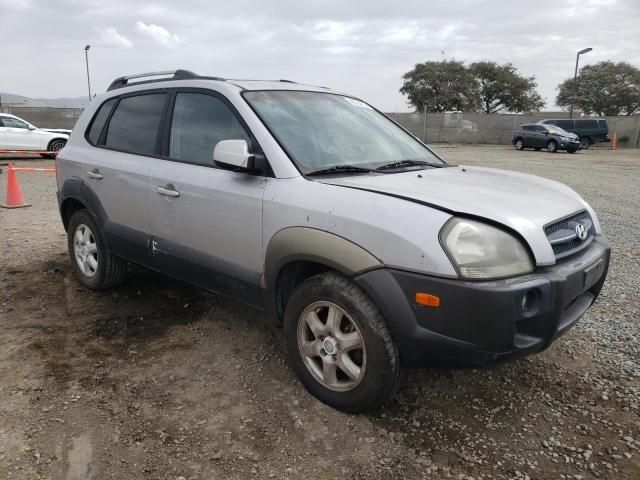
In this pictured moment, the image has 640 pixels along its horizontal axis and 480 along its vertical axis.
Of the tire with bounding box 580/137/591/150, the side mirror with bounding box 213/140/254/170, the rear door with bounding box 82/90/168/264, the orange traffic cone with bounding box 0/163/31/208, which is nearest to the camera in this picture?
the side mirror with bounding box 213/140/254/170

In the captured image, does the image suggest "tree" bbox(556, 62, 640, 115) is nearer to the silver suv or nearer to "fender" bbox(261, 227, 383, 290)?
A: the silver suv

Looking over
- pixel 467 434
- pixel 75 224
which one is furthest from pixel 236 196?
pixel 75 224

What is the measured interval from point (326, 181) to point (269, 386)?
4.07 ft

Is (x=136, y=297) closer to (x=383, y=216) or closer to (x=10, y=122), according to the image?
(x=383, y=216)

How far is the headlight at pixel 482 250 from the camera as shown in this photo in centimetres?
223

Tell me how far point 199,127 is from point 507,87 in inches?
2175

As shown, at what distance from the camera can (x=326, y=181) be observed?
9.18ft

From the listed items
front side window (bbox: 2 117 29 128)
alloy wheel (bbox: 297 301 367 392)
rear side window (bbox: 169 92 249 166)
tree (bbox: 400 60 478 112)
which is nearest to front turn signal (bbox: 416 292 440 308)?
alloy wheel (bbox: 297 301 367 392)

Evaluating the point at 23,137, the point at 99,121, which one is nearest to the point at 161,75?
the point at 99,121

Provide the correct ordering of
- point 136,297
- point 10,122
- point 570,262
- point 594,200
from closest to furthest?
point 570,262, point 136,297, point 594,200, point 10,122

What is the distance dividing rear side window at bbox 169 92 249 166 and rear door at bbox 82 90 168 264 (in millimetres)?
193

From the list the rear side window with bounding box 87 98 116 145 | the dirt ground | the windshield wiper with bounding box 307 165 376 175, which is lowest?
the dirt ground

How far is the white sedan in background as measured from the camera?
1608cm

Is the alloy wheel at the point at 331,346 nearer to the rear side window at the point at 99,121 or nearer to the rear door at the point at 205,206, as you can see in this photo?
the rear door at the point at 205,206
